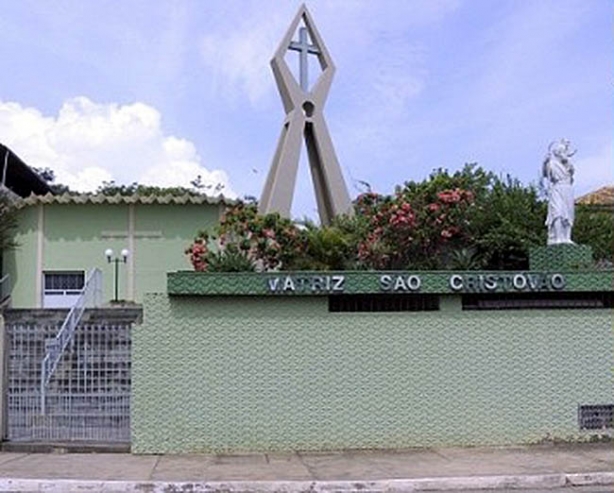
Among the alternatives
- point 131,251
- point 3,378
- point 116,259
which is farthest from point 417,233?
point 116,259

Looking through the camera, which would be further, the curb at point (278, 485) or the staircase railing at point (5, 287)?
the staircase railing at point (5, 287)

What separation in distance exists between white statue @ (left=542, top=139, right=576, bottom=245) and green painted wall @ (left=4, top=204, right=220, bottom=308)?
13.0m

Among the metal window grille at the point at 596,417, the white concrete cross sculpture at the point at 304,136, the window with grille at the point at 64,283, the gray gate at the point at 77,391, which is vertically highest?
the white concrete cross sculpture at the point at 304,136

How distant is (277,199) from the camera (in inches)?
1065

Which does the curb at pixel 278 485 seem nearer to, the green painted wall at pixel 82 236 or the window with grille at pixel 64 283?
the green painted wall at pixel 82 236

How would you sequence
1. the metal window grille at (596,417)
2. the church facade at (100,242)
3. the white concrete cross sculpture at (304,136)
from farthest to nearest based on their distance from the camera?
the white concrete cross sculpture at (304,136)
the church facade at (100,242)
the metal window grille at (596,417)

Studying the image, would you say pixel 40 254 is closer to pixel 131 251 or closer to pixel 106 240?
pixel 106 240

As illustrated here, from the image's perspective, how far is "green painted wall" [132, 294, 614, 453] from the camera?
11.2 metres

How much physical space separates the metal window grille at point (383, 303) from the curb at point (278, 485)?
123 inches

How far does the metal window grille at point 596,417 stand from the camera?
11.7 m

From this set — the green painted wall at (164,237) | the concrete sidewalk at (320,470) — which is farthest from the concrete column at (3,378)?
the green painted wall at (164,237)

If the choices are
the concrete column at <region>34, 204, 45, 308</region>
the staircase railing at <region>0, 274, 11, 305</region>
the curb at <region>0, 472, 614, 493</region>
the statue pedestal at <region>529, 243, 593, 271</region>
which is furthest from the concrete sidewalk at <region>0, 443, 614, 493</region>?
the staircase railing at <region>0, 274, 11, 305</region>

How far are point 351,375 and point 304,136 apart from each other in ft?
60.5

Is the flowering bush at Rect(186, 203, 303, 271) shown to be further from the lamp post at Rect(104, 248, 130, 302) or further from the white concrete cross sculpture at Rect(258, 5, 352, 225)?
the white concrete cross sculpture at Rect(258, 5, 352, 225)
